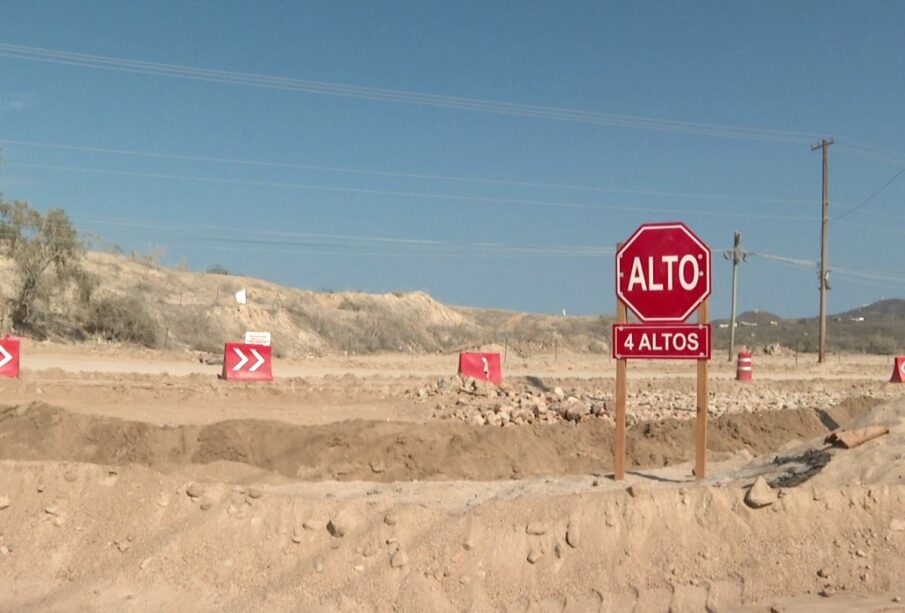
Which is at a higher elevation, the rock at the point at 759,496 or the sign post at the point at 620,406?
the sign post at the point at 620,406

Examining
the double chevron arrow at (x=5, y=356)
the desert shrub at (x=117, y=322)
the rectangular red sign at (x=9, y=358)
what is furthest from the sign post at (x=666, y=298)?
the desert shrub at (x=117, y=322)

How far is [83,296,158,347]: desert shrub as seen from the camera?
40.3 m

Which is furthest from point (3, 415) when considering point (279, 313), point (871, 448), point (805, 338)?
point (805, 338)

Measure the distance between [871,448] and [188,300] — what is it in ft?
170

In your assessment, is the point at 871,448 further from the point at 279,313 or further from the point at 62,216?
the point at 279,313

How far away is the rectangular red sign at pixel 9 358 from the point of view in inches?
830

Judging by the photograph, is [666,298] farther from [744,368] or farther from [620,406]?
[744,368]

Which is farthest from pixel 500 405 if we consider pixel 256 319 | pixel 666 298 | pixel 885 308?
pixel 885 308

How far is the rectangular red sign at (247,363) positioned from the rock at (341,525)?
1607 cm

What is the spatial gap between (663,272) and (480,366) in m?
15.8

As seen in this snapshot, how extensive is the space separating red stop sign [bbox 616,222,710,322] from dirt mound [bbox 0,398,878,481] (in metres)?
3.96

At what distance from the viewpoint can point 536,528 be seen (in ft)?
21.9

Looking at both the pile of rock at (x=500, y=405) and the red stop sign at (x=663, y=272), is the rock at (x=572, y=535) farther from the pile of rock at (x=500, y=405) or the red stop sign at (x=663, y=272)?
the pile of rock at (x=500, y=405)

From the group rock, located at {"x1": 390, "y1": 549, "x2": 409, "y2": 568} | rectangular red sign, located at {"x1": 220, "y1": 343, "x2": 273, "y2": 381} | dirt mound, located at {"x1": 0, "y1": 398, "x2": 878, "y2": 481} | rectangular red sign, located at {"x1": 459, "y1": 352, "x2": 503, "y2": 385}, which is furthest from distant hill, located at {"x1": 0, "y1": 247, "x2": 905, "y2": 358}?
rock, located at {"x1": 390, "y1": 549, "x2": 409, "y2": 568}
